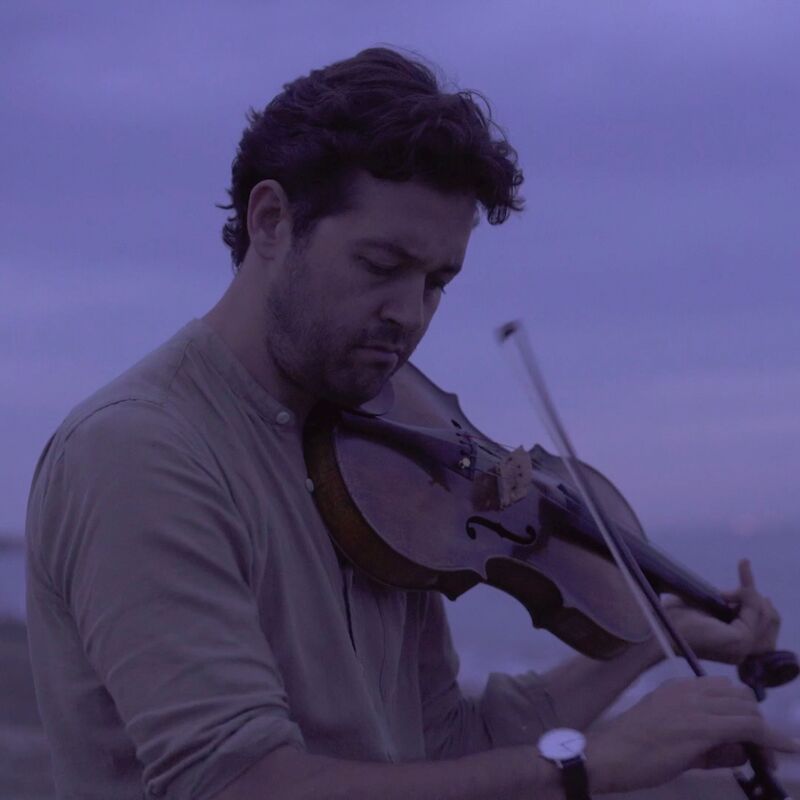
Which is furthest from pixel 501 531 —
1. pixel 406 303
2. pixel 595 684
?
pixel 406 303

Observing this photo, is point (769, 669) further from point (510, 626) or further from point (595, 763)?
point (510, 626)

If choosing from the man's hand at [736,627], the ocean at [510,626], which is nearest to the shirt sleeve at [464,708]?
the man's hand at [736,627]

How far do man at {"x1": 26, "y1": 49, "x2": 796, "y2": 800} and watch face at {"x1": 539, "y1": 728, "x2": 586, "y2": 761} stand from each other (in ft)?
0.06

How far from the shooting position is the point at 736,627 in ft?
8.28

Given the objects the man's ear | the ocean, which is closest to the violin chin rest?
the man's ear

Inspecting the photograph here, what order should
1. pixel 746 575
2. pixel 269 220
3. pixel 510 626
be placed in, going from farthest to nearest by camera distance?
pixel 510 626 < pixel 746 575 < pixel 269 220

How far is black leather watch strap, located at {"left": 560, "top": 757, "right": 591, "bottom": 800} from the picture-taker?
5.55 feet

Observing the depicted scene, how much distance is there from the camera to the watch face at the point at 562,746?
1.71 meters

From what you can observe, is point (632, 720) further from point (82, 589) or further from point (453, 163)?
point (453, 163)

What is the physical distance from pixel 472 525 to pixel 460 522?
0.10 ft

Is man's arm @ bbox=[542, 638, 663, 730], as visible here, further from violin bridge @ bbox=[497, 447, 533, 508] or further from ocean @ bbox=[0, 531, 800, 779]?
ocean @ bbox=[0, 531, 800, 779]

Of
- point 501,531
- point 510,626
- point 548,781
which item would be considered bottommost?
point 510,626

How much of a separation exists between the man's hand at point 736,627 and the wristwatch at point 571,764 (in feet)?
2.60

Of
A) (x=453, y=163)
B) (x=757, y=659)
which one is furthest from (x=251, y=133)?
(x=757, y=659)
